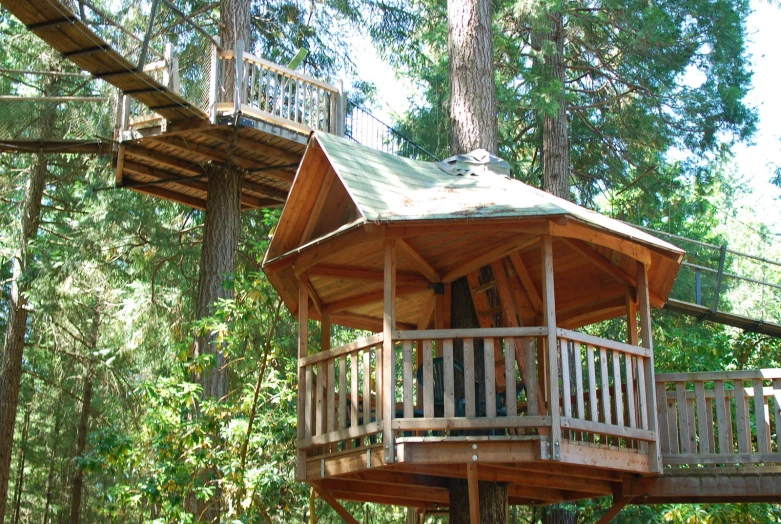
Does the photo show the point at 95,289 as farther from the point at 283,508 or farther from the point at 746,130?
the point at 746,130

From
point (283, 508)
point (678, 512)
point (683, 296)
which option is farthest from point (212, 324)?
point (683, 296)

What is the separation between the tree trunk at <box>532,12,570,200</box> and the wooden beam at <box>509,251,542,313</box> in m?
5.83

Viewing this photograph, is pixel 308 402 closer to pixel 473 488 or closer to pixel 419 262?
pixel 419 262

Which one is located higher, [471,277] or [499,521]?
[471,277]

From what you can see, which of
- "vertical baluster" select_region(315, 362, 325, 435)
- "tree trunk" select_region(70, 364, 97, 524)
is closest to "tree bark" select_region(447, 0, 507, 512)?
"vertical baluster" select_region(315, 362, 325, 435)

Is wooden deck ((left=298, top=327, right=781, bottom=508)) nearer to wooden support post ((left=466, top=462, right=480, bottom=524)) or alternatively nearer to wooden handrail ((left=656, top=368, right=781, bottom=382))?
wooden handrail ((left=656, top=368, right=781, bottom=382))

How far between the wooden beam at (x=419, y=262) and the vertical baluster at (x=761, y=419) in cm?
359

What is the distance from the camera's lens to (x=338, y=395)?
31.2 ft

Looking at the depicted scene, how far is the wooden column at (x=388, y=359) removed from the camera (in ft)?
27.4

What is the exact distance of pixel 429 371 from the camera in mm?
8312

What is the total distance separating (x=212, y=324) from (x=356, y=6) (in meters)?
9.90

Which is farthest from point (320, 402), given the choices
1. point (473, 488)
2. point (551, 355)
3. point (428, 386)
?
point (551, 355)

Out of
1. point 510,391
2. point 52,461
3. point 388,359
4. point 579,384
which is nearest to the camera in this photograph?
point 510,391

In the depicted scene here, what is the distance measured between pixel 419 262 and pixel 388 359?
1.88m
